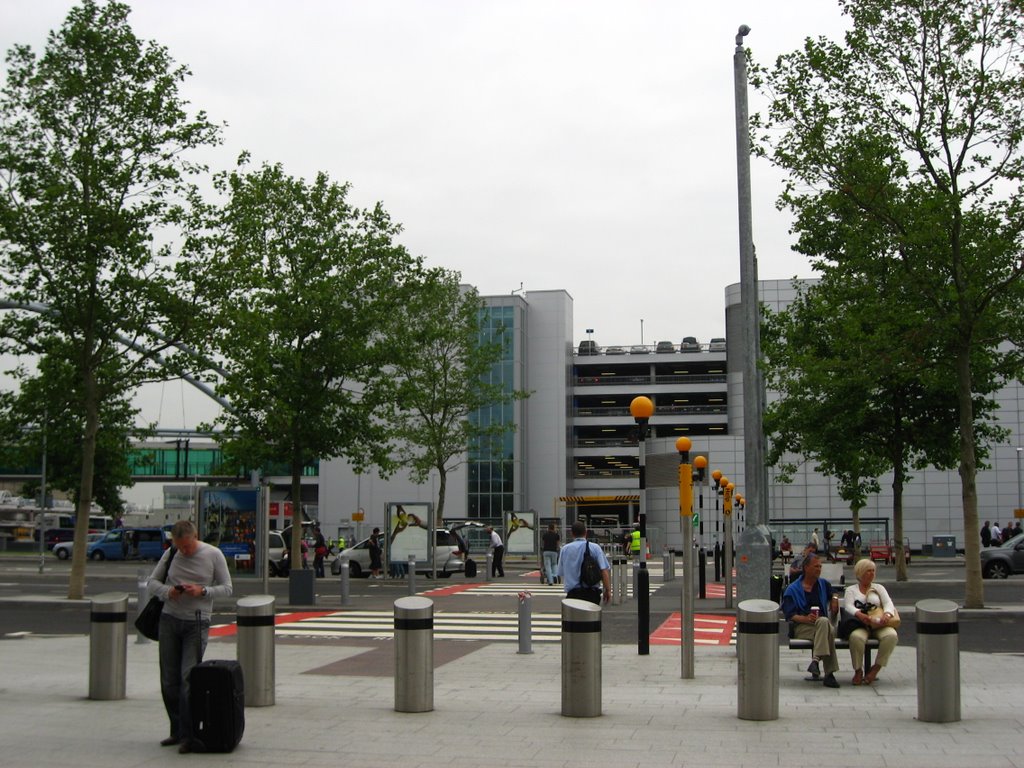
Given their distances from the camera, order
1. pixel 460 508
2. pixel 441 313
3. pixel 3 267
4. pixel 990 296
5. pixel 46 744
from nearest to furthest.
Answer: pixel 46 744, pixel 990 296, pixel 3 267, pixel 441 313, pixel 460 508

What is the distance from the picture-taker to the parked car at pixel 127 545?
185ft

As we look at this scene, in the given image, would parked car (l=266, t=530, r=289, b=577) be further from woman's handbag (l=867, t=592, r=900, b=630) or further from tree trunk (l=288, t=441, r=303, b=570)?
woman's handbag (l=867, t=592, r=900, b=630)

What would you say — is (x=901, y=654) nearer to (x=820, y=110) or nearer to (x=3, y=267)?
(x=820, y=110)

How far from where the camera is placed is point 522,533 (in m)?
43.9

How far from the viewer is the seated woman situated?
12.2m

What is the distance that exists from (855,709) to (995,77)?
56.0 feet

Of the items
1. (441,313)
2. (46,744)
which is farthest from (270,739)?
(441,313)

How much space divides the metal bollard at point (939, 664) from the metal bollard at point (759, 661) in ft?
4.02

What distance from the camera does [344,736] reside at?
9.31m

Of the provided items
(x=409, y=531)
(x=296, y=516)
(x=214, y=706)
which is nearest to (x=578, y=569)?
(x=214, y=706)

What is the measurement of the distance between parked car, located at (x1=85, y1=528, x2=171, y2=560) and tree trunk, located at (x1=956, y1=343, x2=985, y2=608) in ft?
139

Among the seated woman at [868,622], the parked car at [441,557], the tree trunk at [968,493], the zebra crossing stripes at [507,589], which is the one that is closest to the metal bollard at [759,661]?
the seated woman at [868,622]

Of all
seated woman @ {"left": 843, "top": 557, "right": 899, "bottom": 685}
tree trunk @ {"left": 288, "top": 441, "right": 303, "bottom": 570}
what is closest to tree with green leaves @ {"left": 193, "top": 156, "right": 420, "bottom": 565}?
tree trunk @ {"left": 288, "top": 441, "right": 303, "bottom": 570}

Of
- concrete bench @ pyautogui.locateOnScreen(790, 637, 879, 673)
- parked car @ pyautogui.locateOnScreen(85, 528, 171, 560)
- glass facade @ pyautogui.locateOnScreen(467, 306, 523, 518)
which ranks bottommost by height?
parked car @ pyautogui.locateOnScreen(85, 528, 171, 560)
